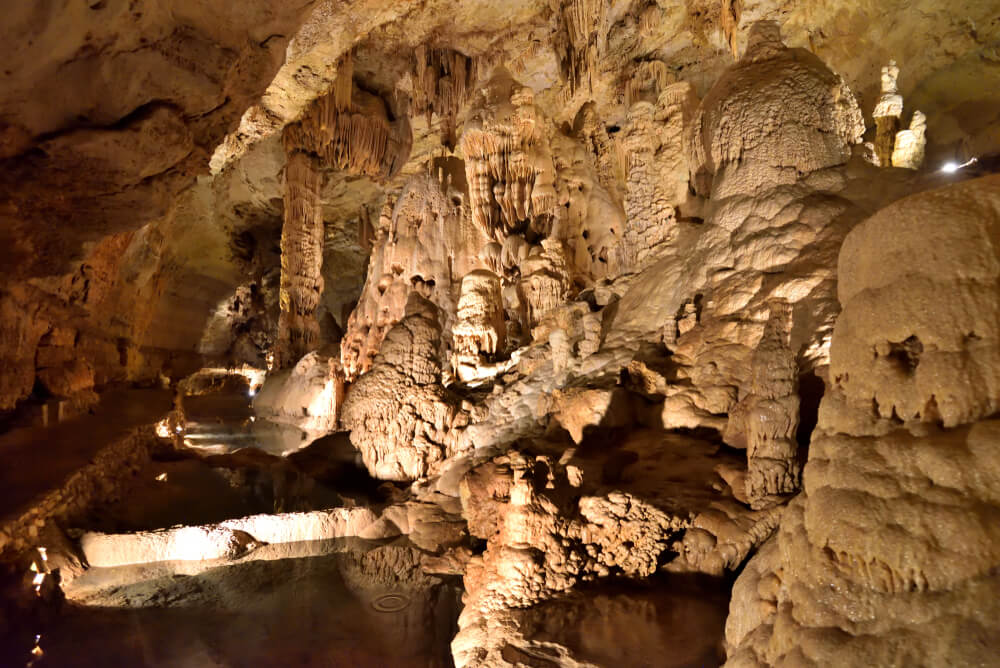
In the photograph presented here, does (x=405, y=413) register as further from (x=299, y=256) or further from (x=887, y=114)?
(x=887, y=114)

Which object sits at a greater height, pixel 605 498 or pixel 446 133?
pixel 446 133

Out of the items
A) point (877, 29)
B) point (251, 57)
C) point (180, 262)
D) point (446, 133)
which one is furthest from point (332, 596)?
point (180, 262)

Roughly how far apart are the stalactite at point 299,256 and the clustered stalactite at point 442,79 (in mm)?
4027

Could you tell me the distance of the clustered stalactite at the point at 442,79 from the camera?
12.3 metres

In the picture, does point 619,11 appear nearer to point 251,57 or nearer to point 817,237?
point 817,237

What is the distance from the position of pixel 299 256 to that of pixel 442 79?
5966mm

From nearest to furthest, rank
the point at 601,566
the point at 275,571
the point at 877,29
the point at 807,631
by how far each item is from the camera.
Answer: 1. the point at 807,631
2. the point at 601,566
3. the point at 275,571
4. the point at 877,29

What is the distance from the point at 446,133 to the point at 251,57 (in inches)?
366

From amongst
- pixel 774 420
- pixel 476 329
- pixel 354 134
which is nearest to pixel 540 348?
pixel 476 329

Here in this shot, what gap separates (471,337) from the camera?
32.9 feet

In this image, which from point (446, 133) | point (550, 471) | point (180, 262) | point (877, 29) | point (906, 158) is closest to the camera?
point (550, 471)

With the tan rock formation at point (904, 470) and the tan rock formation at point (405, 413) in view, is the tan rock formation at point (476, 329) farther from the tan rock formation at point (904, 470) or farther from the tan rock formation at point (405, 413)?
the tan rock formation at point (904, 470)

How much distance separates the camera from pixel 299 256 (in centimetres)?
1541

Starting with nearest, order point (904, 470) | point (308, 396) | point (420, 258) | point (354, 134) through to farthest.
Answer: point (904, 470) < point (308, 396) < point (420, 258) < point (354, 134)
